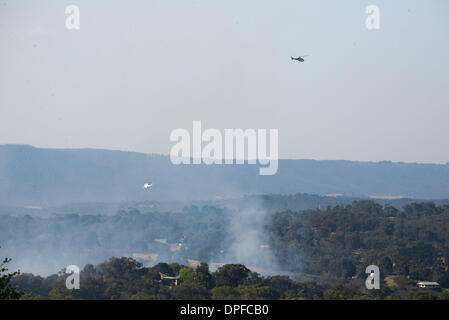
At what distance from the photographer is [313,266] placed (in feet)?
409

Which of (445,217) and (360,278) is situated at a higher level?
(445,217)

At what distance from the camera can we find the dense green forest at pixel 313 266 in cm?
7175

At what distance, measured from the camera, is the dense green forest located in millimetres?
71750

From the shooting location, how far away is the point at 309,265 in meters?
126

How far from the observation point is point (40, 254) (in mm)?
Result: 161750

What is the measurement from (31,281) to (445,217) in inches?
4153

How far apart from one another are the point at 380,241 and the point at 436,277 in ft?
132
